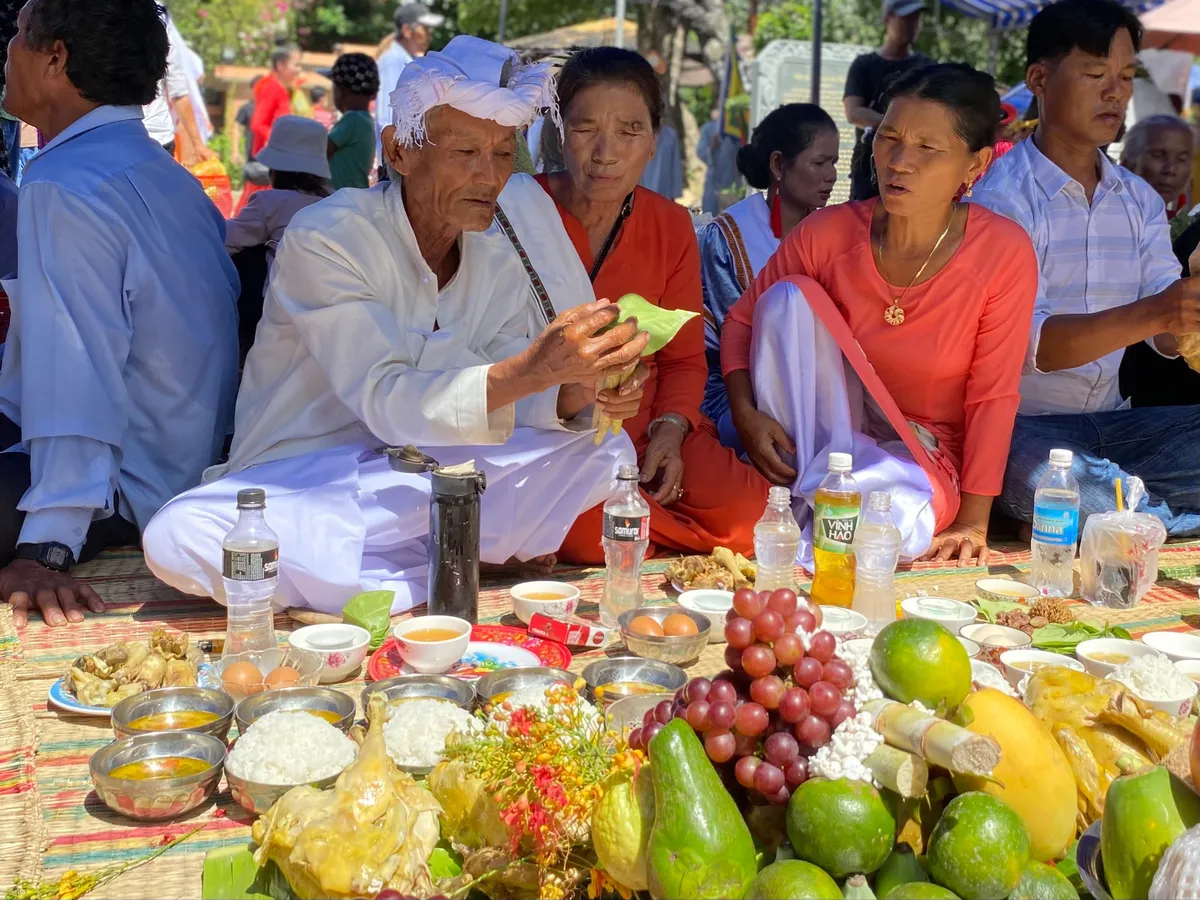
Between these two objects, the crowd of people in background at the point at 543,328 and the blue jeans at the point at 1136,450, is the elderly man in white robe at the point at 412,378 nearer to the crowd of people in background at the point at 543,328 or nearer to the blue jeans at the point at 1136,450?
the crowd of people in background at the point at 543,328

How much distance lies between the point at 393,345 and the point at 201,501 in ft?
2.41

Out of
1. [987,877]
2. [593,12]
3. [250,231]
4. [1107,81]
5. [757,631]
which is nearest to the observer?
[987,877]

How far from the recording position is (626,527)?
3.53 metres

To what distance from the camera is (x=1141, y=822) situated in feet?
5.75

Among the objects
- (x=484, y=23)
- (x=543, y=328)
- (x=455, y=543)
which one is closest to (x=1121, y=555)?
(x=543, y=328)

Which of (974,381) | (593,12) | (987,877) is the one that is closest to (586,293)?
(974,381)

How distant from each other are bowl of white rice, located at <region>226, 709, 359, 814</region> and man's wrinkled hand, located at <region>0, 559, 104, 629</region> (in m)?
1.44

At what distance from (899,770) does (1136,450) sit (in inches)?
143

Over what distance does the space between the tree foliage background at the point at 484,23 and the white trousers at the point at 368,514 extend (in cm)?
2245

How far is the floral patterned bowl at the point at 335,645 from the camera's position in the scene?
3.09m

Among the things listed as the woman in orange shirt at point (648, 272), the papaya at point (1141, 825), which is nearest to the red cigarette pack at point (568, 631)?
the woman in orange shirt at point (648, 272)

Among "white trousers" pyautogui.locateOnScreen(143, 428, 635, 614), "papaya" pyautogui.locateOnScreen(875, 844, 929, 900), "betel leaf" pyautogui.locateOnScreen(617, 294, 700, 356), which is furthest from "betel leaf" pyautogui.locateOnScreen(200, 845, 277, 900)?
"betel leaf" pyautogui.locateOnScreen(617, 294, 700, 356)

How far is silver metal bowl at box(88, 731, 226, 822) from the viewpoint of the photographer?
7.77ft

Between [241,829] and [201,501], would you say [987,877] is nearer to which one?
[241,829]
